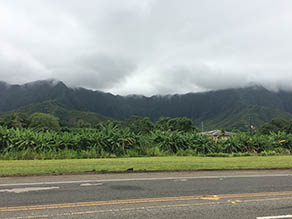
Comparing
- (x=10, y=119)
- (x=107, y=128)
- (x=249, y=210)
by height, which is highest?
(x=10, y=119)

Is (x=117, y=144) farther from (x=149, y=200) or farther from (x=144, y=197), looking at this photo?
(x=149, y=200)

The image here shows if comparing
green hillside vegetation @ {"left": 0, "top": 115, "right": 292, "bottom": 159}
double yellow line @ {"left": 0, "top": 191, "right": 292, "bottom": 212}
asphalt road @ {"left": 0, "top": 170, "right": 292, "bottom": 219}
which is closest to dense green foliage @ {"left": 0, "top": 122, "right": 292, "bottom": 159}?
green hillside vegetation @ {"left": 0, "top": 115, "right": 292, "bottom": 159}

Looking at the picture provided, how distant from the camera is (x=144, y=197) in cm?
670

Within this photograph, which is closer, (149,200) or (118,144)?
(149,200)

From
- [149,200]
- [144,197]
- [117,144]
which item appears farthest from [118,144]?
[149,200]

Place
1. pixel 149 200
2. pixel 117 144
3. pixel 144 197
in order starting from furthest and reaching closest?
1. pixel 117 144
2. pixel 144 197
3. pixel 149 200

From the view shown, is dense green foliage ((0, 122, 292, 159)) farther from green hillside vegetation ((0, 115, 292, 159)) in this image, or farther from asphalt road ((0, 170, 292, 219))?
asphalt road ((0, 170, 292, 219))

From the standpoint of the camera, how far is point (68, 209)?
5.60 m

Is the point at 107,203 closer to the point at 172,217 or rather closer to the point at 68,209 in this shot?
the point at 68,209

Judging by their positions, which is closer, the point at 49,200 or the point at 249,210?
the point at 249,210

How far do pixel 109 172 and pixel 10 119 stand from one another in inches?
3768

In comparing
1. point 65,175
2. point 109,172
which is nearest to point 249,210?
point 109,172

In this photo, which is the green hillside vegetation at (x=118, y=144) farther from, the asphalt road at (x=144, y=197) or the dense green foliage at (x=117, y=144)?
the asphalt road at (x=144, y=197)

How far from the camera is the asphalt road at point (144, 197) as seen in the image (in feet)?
17.7
